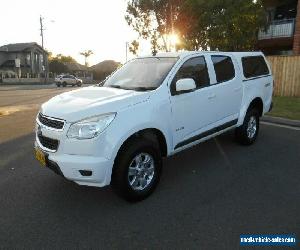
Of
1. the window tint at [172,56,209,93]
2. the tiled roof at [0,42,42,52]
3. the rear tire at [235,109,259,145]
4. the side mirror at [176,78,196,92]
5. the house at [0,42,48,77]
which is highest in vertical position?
the tiled roof at [0,42,42,52]

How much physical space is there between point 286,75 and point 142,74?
42.8 ft

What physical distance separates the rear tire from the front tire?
2624 mm

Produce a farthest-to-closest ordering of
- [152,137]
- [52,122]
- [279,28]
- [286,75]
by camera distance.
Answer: [279,28], [286,75], [152,137], [52,122]

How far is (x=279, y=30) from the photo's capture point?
23.3m

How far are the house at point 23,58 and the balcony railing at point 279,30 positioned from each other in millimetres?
49458

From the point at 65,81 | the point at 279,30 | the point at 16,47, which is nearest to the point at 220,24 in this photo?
the point at 279,30

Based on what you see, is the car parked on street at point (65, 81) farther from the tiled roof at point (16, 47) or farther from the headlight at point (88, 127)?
the headlight at point (88, 127)

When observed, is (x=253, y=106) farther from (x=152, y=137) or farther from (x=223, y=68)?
(x=152, y=137)

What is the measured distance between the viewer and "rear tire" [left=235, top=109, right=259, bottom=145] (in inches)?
246

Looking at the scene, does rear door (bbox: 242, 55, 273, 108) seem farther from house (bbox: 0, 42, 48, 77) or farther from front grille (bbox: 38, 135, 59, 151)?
house (bbox: 0, 42, 48, 77)

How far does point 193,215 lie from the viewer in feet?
12.3

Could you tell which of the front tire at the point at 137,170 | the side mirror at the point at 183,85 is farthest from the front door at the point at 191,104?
the front tire at the point at 137,170

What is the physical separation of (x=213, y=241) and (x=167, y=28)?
1016 inches

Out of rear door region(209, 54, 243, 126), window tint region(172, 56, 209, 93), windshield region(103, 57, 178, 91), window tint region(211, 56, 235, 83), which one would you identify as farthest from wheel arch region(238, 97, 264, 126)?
windshield region(103, 57, 178, 91)
